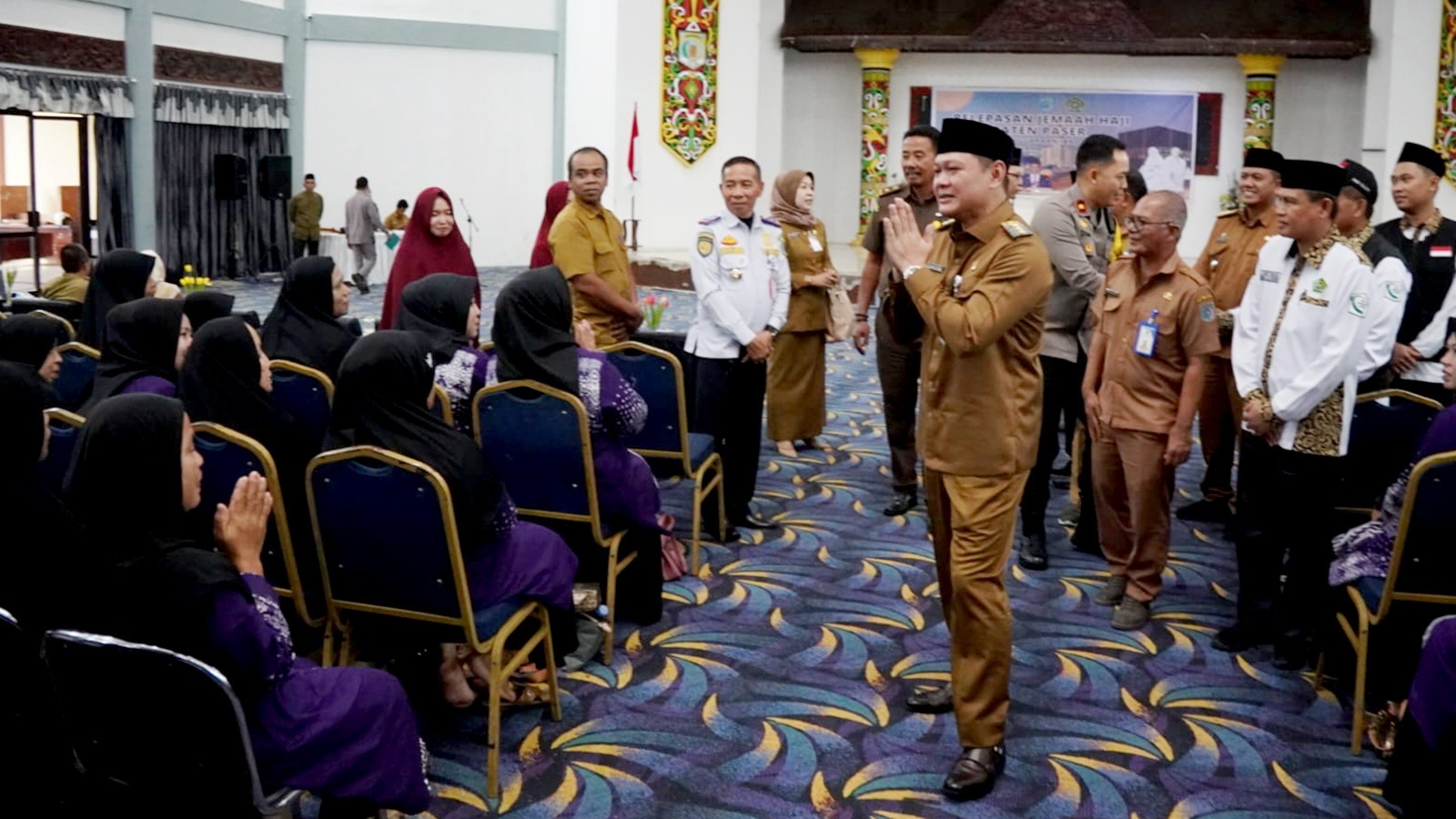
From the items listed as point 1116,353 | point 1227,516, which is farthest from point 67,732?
point 1227,516

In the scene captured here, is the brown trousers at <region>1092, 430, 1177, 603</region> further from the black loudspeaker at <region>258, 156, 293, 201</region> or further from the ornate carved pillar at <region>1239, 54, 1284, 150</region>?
the black loudspeaker at <region>258, 156, 293, 201</region>

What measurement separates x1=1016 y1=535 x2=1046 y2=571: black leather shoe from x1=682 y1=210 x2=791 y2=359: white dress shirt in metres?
1.24

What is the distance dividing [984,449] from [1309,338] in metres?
1.19

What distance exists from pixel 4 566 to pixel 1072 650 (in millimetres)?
2818

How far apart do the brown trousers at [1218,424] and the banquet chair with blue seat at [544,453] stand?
2.37m

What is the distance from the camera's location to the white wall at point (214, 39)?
14031 mm

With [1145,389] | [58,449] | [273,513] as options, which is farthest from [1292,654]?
[58,449]

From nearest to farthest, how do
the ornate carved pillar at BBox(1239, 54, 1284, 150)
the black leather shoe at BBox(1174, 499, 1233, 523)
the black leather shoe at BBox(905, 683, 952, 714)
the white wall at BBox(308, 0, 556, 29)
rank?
the black leather shoe at BBox(905, 683, 952, 714)
the black leather shoe at BBox(1174, 499, 1233, 523)
the ornate carved pillar at BBox(1239, 54, 1284, 150)
the white wall at BBox(308, 0, 556, 29)

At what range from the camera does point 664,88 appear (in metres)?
13.0

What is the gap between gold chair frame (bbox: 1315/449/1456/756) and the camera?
116 inches

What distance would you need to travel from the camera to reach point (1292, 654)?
3.78 m

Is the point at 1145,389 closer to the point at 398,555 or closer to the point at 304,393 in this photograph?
the point at 398,555

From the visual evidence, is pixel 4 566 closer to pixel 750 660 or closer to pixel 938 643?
pixel 750 660

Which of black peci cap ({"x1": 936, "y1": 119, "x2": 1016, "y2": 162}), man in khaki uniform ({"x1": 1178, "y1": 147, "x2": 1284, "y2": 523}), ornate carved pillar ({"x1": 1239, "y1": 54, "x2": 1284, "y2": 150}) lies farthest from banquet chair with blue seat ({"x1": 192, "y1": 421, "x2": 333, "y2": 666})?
ornate carved pillar ({"x1": 1239, "y1": 54, "x2": 1284, "y2": 150})
